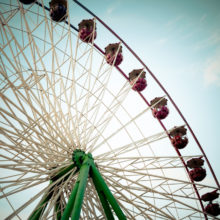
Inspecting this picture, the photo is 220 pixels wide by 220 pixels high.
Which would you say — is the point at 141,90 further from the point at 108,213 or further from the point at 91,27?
the point at 108,213

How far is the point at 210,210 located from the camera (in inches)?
324

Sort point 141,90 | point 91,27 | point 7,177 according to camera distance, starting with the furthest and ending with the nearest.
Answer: point 141,90 → point 91,27 → point 7,177

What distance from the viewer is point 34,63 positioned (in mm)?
6027

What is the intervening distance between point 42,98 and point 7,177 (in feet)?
8.62

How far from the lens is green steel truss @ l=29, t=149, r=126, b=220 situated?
3746 millimetres

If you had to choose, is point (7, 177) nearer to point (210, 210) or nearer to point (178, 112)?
point (178, 112)

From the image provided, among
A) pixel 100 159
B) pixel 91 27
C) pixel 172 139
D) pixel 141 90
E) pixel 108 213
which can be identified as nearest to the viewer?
pixel 108 213

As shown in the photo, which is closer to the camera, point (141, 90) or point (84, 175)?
point (84, 175)

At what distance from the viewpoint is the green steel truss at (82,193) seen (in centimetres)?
375

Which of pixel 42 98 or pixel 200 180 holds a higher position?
pixel 42 98

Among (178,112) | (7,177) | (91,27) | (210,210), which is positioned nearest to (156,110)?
(178,112)

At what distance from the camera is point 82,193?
12.5ft

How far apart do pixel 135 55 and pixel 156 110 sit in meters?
2.68

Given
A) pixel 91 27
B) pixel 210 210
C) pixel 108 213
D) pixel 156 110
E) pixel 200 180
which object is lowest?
pixel 210 210
